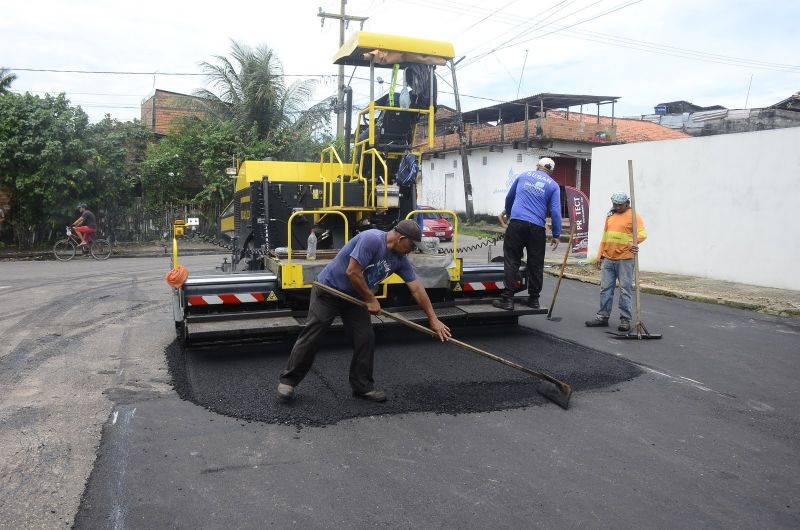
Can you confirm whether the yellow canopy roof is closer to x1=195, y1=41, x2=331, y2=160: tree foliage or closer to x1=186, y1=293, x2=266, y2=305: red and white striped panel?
x1=186, y1=293, x2=266, y2=305: red and white striped panel

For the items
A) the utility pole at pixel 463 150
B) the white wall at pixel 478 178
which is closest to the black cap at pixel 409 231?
the utility pole at pixel 463 150

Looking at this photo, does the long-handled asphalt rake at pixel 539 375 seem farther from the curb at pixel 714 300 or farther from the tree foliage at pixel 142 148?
the tree foliage at pixel 142 148

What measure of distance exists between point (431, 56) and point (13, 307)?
6686 millimetres

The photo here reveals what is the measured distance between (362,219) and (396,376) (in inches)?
92.6

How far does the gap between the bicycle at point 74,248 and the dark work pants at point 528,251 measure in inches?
529

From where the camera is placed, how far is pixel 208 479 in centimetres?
343

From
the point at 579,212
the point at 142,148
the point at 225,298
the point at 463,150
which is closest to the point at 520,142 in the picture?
the point at 463,150

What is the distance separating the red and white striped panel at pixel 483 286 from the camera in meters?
6.87

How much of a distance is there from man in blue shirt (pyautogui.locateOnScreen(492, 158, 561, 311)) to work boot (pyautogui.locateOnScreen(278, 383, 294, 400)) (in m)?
2.85

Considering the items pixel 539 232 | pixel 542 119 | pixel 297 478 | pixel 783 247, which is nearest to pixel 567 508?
pixel 297 478

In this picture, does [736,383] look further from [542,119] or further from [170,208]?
[542,119]

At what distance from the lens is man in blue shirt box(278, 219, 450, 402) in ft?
14.9

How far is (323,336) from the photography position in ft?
15.4

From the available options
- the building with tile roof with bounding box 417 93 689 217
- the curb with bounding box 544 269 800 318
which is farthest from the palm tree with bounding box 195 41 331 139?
the curb with bounding box 544 269 800 318
